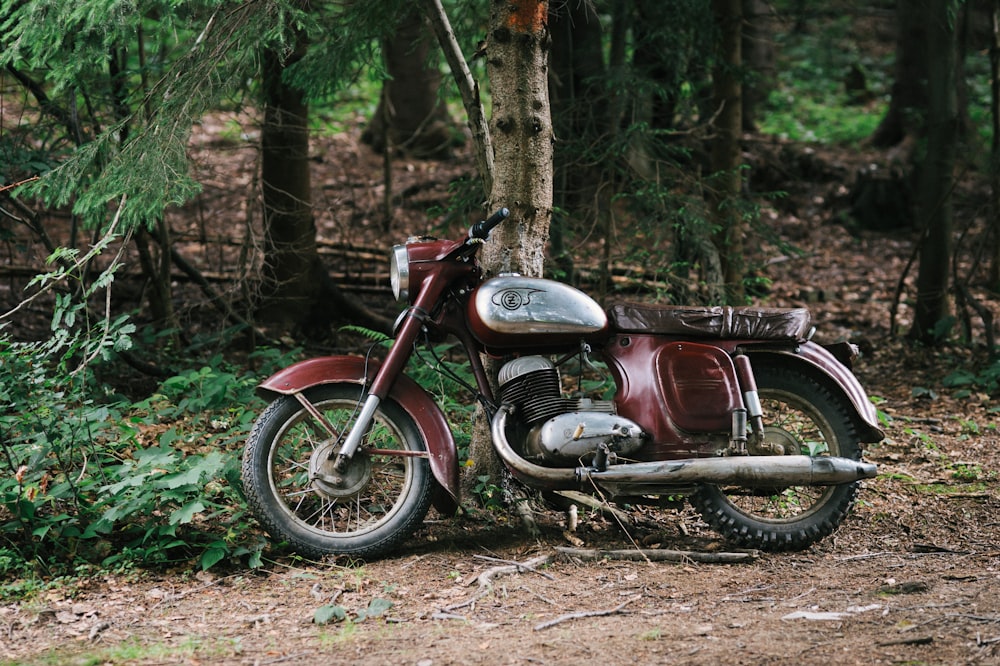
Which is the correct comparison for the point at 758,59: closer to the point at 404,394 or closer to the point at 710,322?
the point at 710,322

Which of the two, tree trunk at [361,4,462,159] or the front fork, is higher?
tree trunk at [361,4,462,159]

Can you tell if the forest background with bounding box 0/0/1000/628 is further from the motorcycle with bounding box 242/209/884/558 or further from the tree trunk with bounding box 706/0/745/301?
the motorcycle with bounding box 242/209/884/558

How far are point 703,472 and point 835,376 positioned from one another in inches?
33.1

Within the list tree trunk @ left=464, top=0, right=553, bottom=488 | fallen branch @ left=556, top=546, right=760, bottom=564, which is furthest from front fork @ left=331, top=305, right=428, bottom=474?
fallen branch @ left=556, top=546, right=760, bottom=564

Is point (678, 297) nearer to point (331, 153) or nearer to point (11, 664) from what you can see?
point (11, 664)

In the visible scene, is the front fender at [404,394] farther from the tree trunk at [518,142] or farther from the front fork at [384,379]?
the tree trunk at [518,142]

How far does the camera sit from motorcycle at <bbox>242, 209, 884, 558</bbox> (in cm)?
444

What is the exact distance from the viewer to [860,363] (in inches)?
344

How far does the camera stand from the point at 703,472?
14.5ft

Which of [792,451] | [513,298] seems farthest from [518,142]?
[792,451]

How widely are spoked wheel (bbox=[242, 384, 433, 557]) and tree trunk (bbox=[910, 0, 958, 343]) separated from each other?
20.8 ft

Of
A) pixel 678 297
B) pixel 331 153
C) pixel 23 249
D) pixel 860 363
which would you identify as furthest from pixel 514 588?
pixel 331 153

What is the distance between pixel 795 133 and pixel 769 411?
13.0 metres

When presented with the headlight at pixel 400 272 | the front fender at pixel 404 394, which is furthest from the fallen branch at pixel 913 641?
the headlight at pixel 400 272
